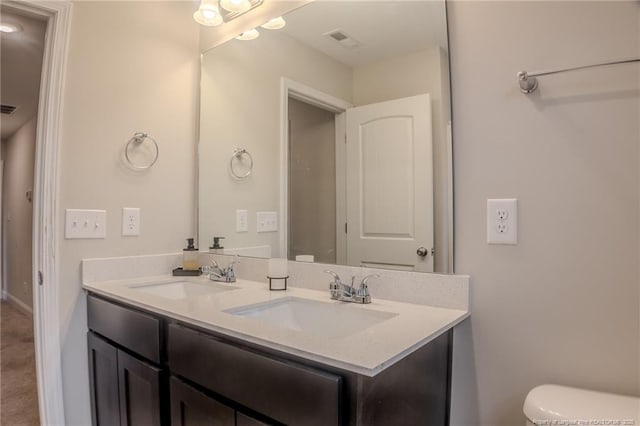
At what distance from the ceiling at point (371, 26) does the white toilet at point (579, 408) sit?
3.25 ft

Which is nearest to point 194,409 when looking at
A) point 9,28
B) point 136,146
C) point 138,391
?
point 138,391

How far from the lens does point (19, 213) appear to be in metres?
4.64

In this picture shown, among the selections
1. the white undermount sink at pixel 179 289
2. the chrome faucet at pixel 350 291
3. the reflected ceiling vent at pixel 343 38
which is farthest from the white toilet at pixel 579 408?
the reflected ceiling vent at pixel 343 38

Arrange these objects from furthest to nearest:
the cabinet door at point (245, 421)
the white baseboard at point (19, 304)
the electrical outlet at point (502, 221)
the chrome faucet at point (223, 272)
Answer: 1. the white baseboard at point (19, 304)
2. the chrome faucet at point (223, 272)
3. the electrical outlet at point (502, 221)
4. the cabinet door at point (245, 421)

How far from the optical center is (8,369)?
2.76 meters

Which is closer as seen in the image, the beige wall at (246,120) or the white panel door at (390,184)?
the white panel door at (390,184)

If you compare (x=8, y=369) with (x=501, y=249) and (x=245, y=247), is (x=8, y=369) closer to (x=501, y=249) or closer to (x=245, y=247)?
(x=245, y=247)

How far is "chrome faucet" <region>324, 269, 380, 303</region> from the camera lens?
119cm

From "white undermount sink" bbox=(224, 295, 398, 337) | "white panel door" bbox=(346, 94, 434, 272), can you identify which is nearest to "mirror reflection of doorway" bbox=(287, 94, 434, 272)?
"white panel door" bbox=(346, 94, 434, 272)

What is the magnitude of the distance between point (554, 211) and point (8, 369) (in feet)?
11.8

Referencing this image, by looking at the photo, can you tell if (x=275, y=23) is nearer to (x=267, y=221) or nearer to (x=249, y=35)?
(x=249, y=35)

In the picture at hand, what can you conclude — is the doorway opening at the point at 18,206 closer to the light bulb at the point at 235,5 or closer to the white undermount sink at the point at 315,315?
Result: the light bulb at the point at 235,5

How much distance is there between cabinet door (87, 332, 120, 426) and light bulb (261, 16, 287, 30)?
1458 millimetres

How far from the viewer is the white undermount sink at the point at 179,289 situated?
1561mm
